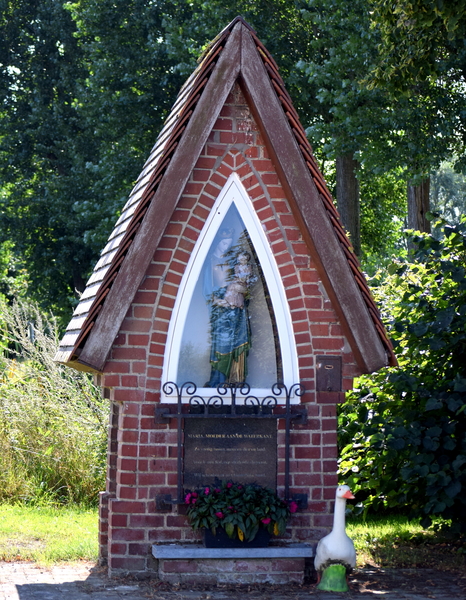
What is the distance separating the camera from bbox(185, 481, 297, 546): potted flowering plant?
5.97m

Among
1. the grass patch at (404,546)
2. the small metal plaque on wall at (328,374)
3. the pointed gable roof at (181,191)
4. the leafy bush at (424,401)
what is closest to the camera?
the pointed gable roof at (181,191)

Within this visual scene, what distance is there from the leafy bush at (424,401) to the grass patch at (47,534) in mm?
2756

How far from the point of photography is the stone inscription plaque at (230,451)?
626 cm

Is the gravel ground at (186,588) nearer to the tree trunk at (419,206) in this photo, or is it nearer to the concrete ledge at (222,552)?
the concrete ledge at (222,552)

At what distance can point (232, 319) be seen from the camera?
661cm

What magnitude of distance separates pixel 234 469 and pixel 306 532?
77cm

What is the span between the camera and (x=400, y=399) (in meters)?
7.91

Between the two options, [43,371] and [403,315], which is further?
[43,371]

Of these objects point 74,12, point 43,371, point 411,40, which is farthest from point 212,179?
point 74,12

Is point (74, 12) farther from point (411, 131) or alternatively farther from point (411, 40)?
point (411, 40)

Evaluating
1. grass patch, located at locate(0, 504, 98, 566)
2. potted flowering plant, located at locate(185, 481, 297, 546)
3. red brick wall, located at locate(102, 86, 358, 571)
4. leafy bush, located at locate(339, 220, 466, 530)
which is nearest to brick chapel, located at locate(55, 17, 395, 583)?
red brick wall, located at locate(102, 86, 358, 571)

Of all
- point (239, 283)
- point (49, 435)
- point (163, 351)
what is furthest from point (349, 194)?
point (163, 351)

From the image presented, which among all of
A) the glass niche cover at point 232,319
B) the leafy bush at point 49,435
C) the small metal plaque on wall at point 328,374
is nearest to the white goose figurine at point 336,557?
the small metal plaque on wall at point 328,374

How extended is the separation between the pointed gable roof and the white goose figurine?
1.25m
